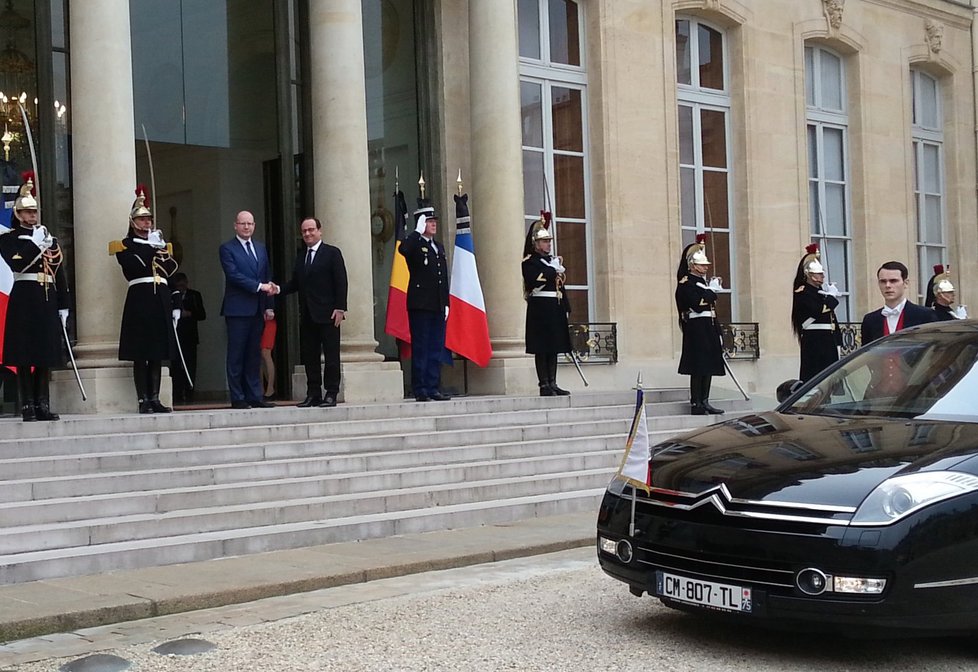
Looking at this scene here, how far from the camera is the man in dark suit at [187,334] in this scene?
631 inches

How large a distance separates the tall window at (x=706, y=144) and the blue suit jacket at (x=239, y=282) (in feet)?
27.1

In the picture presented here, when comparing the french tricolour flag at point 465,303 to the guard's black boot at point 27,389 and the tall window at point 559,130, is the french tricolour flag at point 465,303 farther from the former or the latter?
the guard's black boot at point 27,389

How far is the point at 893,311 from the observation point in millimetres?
9727

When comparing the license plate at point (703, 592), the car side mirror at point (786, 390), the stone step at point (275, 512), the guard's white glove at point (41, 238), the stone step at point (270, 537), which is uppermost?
the guard's white glove at point (41, 238)

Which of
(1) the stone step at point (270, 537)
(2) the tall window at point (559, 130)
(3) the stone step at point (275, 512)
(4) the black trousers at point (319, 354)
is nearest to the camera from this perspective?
(1) the stone step at point (270, 537)

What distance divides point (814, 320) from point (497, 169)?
401 cm

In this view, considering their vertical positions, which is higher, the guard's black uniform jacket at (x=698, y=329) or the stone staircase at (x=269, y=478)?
the guard's black uniform jacket at (x=698, y=329)

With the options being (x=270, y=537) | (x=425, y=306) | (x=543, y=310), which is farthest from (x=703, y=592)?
(x=543, y=310)

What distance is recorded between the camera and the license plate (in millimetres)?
5602

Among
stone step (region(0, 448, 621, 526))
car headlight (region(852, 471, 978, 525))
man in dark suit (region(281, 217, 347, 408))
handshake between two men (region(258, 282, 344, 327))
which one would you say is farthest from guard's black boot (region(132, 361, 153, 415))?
car headlight (region(852, 471, 978, 525))

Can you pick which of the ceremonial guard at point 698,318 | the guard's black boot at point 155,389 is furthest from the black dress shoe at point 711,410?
the guard's black boot at point 155,389

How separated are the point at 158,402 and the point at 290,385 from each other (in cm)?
404

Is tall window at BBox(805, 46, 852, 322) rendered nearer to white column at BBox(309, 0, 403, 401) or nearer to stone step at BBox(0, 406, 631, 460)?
stone step at BBox(0, 406, 631, 460)

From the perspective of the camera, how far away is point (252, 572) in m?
Answer: 8.24
